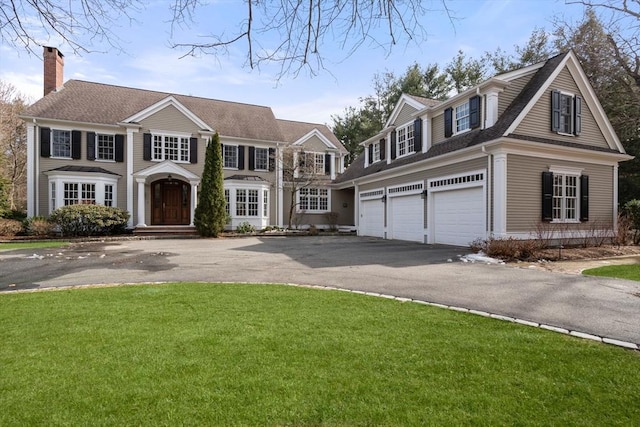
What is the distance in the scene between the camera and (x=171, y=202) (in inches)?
824

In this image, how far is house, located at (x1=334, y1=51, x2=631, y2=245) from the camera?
11789mm

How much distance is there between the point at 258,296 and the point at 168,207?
688 inches

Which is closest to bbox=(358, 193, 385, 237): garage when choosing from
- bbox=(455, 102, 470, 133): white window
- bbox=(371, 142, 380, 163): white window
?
bbox=(371, 142, 380, 163): white window

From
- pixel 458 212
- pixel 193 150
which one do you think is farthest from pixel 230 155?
pixel 458 212

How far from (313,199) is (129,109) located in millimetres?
12693

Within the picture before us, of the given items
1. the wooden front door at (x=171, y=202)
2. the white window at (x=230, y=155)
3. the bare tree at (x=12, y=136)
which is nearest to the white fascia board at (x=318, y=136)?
the white window at (x=230, y=155)

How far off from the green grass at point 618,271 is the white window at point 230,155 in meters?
18.9

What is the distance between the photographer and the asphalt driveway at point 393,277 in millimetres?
4930

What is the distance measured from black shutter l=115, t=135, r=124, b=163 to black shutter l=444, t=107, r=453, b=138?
677 inches

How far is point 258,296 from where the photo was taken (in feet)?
17.9

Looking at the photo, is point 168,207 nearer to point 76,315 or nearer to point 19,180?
point 76,315

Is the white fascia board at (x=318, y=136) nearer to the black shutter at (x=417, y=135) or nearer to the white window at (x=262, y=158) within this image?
the white window at (x=262, y=158)

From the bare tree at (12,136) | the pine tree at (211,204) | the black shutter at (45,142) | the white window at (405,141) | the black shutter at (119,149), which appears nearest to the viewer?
the white window at (405,141)

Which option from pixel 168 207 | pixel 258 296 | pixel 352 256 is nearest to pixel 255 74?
pixel 258 296
